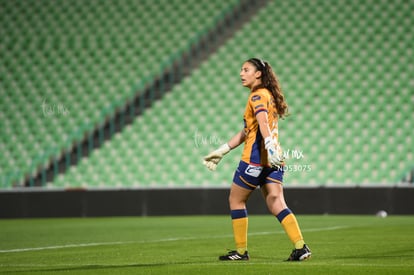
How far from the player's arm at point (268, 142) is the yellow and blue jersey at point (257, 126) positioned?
0.08 metres

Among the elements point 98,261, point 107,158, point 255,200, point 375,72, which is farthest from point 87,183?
point 98,261

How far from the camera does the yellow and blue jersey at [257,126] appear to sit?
7.07 metres

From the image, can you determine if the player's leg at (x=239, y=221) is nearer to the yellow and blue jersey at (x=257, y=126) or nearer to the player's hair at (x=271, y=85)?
the yellow and blue jersey at (x=257, y=126)

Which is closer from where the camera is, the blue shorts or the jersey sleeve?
the jersey sleeve

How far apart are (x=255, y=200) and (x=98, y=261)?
10.4 meters

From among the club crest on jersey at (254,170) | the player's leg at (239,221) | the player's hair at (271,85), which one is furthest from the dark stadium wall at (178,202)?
the club crest on jersey at (254,170)

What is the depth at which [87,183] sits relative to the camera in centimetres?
1973

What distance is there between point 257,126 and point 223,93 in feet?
46.7

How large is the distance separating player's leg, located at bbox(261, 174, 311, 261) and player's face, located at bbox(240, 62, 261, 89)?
876mm

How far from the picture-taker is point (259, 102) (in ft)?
23.1

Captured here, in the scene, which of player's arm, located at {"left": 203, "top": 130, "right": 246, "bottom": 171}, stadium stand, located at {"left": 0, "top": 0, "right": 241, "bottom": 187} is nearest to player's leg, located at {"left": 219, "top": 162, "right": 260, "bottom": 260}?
player's arm, located at {"left": 203, "top": 130, "right": 246, "bottom": 171}

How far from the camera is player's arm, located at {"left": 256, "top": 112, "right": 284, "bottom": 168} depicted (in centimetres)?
682

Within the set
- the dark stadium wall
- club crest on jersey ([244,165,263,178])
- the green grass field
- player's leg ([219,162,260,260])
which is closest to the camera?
the green grass field

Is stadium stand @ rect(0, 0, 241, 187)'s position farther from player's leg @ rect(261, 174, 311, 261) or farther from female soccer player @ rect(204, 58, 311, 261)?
player's leg @ rect(261, 174, 311, 261)
